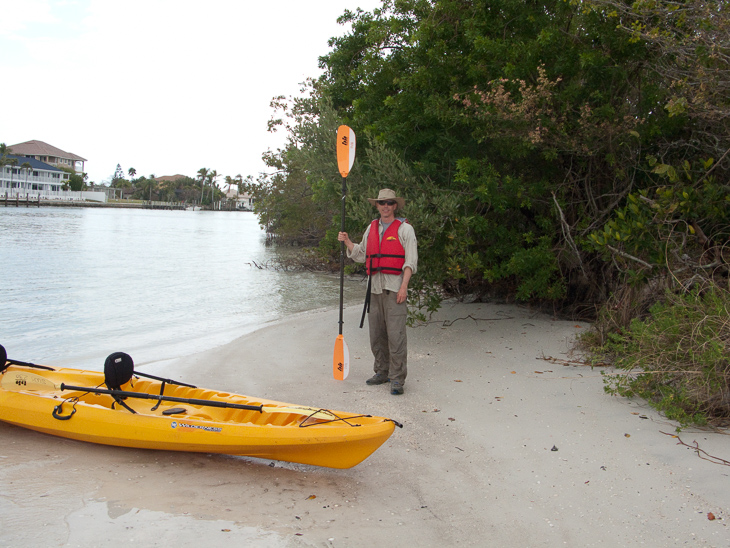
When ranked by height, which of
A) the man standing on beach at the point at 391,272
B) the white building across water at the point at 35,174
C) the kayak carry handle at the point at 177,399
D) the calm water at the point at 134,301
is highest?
the white building across water at the point at 35,174

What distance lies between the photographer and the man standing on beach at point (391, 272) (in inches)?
215

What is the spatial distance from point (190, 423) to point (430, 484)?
174cm

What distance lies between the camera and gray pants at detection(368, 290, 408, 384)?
5.52 m

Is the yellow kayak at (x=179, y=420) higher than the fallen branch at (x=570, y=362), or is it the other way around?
the fallen branch at (x=570, y=362)

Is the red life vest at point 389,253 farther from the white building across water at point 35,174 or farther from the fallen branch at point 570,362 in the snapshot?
the white building across water at point 35,174

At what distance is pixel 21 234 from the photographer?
108ft

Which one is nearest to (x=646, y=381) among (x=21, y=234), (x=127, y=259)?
(x=127, y=259)

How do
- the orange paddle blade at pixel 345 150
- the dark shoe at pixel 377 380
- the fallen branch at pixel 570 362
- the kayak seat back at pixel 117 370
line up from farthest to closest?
the orange paddle blade at pixel 345 150
the fallen branch at pixel 570 362
the dark shoe at pixel 377 380
the kayak seat back at pixel 117 370

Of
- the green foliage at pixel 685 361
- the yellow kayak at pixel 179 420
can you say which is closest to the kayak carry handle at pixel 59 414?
the yellow kayak at pixel 179 420

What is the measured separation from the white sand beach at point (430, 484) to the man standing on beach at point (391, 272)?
481 mm

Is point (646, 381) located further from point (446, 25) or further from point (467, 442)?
point (446, 25)

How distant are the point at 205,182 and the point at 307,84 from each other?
496 ft

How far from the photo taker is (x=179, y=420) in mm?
4137

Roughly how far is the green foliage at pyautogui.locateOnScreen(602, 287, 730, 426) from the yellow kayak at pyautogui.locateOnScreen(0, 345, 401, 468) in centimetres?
243
